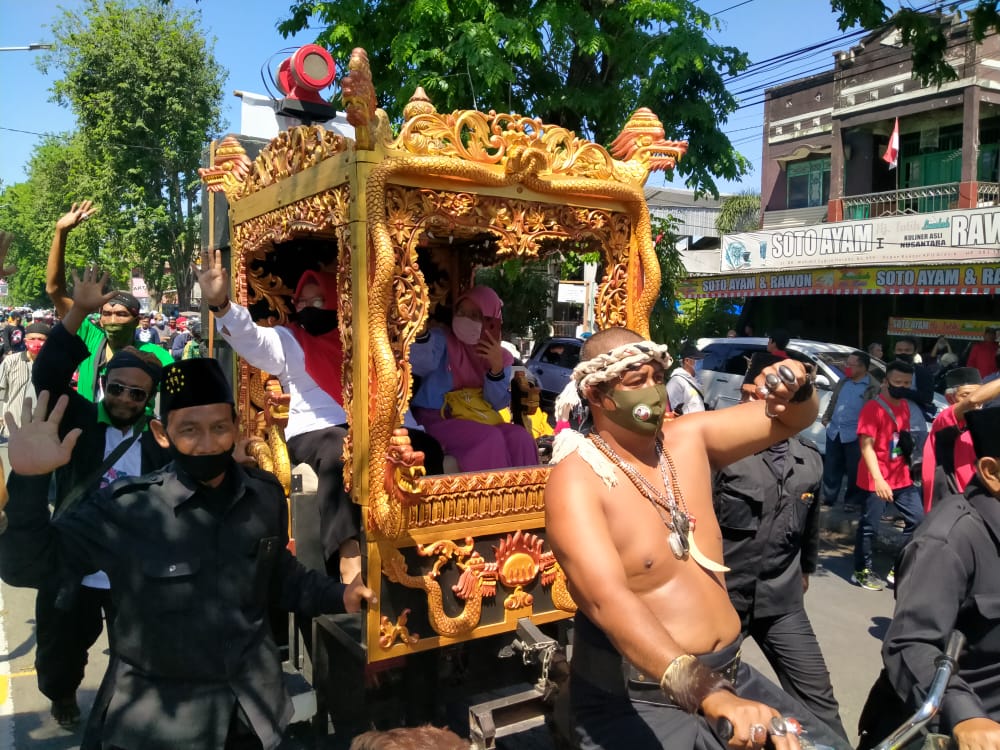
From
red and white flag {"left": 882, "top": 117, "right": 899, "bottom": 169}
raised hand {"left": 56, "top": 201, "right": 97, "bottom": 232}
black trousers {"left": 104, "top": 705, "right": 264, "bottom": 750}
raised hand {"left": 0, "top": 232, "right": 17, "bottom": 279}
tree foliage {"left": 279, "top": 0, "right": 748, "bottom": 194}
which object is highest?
red and white flag {"left": 882, "top": 117, "right": 899, "bottom": 169}

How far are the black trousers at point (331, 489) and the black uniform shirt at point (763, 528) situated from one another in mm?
1752

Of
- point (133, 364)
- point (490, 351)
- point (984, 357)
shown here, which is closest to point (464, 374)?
point (490, 351)

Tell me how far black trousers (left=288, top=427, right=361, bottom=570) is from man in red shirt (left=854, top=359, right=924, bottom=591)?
4.30m

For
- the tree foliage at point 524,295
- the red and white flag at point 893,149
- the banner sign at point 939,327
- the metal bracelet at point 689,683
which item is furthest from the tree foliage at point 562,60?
the red and white flag at point 893,149

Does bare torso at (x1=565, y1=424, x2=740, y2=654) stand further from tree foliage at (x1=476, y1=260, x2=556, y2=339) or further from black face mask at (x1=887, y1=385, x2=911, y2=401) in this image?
tree foliage at (x1=476, y1=260, x2=556, y2=339)

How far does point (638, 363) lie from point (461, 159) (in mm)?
1615

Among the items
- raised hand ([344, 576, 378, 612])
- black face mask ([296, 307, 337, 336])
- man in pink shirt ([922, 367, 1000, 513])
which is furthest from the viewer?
black face mask ([296, 307, 337, 336])

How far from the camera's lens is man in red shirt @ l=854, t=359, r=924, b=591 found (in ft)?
20.3

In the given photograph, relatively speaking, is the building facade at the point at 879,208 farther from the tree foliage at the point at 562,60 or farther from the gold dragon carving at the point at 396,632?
the gold dragon carving at the point at 396,632

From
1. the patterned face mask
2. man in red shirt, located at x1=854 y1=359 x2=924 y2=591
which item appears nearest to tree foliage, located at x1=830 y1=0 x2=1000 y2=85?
man in red shirt, located at x1=854 y1=359 x2=924 y2=591

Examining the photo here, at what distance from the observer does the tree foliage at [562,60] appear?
8125 mm

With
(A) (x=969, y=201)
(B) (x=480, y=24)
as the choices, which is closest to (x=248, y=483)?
(B) (x=480, y=24)

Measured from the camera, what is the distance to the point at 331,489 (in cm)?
387

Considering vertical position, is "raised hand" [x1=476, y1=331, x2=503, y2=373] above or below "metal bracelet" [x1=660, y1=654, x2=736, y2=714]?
above
